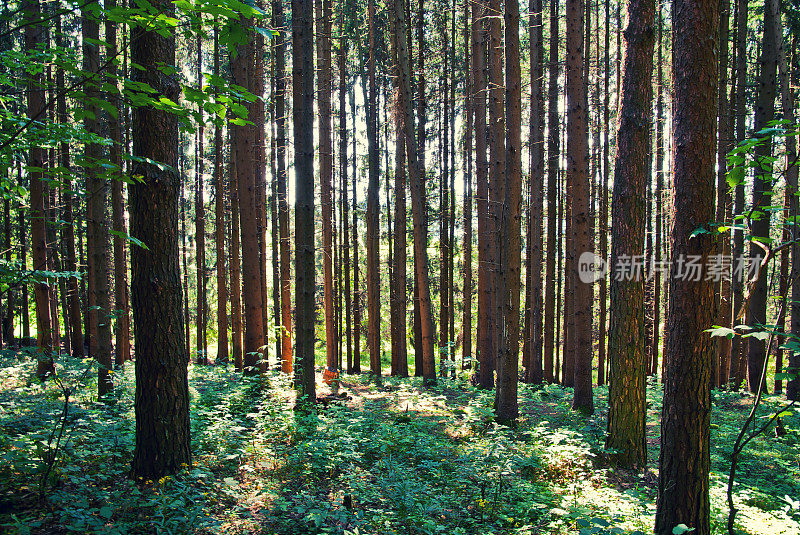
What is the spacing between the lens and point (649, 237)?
17281 millimetres

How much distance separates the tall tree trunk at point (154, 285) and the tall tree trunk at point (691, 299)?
4428 mm

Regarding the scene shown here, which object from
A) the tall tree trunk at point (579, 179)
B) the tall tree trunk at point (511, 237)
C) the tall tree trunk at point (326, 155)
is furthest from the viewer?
the tall tree trunk at point (326, 155)

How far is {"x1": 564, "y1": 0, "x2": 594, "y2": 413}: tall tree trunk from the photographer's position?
8516 mm

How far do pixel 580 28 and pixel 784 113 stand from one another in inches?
218

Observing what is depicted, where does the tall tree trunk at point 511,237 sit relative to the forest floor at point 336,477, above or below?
above

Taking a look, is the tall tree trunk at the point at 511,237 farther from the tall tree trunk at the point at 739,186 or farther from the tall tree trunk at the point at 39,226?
the tall tree trunk at the point at 39,226

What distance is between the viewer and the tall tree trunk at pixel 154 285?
Answer: 4.11 m

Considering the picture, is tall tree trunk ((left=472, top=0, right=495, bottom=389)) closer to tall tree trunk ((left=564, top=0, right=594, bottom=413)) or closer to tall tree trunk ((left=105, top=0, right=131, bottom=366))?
tall tree trunk ((left=564, top=0, right=594, bottom=413))

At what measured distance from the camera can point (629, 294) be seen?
5867mm

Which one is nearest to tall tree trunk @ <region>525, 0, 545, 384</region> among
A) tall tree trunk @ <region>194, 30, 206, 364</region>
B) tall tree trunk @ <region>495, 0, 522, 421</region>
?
tall tree trunk @ <region>495, 0, 522, 421</region>

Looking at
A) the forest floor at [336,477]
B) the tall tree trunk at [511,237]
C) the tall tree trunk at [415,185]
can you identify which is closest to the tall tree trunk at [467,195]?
the tall tree trunk at [415,185]

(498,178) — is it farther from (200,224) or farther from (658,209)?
(658,209)

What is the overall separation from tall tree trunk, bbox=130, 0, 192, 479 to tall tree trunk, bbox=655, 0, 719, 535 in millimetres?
4428

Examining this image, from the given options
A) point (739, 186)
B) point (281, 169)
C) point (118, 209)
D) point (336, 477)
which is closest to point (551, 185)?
point (739, 186)
